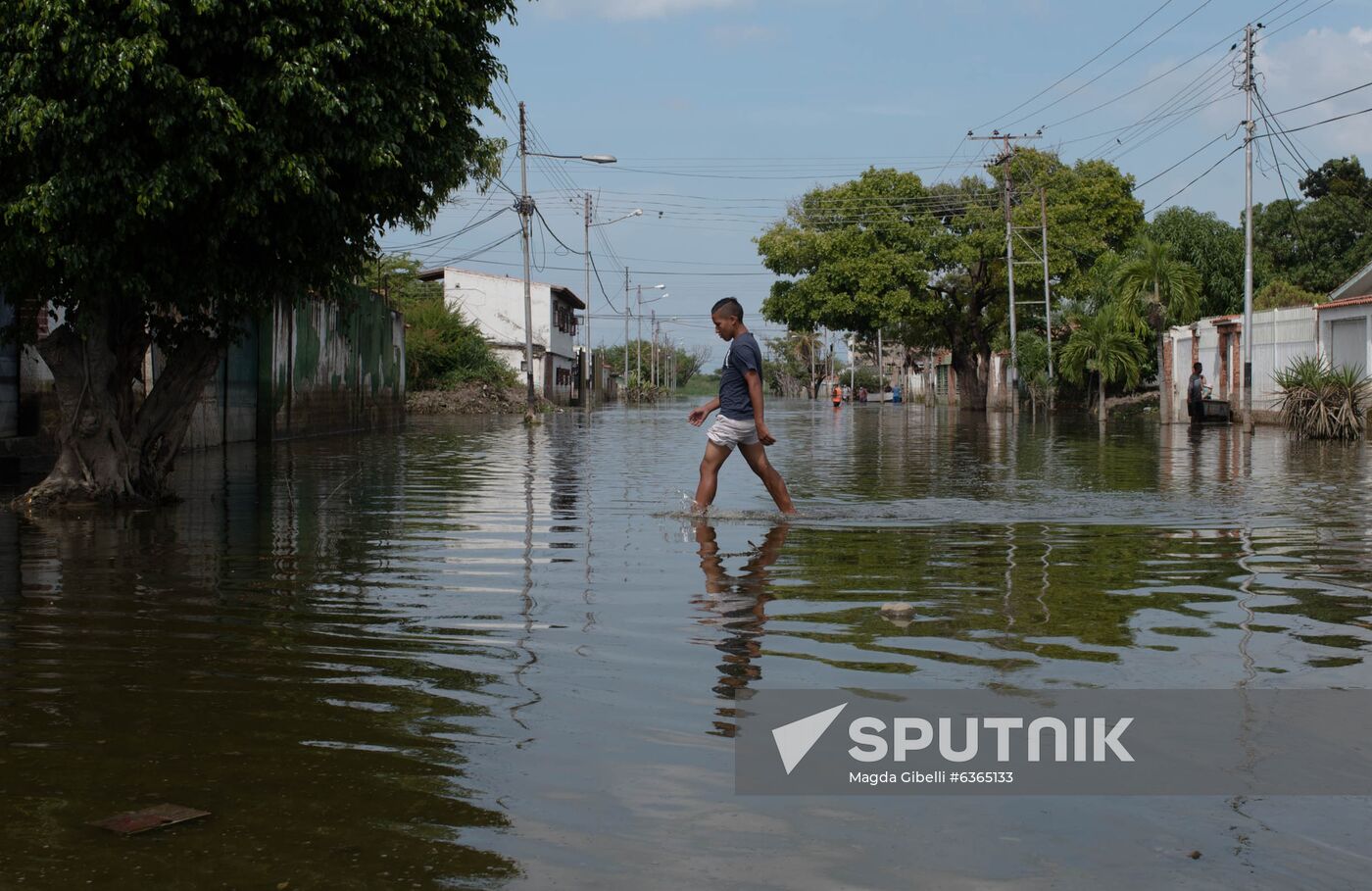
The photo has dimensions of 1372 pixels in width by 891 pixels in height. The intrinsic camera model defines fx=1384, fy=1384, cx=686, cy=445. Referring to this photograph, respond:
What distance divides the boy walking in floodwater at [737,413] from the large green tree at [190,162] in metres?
3.02

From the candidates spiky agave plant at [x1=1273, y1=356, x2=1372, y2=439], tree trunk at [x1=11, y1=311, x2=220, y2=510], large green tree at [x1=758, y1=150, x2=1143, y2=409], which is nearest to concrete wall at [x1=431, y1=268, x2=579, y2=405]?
large green tree at [x1=758, y1=150, x2=1143, y2=409]

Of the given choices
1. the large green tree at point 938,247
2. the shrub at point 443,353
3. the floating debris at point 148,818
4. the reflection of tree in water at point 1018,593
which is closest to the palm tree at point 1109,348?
the large green tree at point 938,247

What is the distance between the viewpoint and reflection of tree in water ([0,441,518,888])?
3473mm

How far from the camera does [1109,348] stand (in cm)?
4056

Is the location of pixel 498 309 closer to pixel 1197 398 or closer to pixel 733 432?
pixel 1197 398

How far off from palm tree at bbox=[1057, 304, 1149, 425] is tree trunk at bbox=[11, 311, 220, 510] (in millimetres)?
31296

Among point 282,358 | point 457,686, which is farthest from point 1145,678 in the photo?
point 282,358

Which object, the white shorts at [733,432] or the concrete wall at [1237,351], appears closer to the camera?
the white shorts at [733,432]

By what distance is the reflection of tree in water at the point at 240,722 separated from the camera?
3.47 meters

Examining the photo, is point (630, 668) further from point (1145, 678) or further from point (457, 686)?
point (1145, 678)

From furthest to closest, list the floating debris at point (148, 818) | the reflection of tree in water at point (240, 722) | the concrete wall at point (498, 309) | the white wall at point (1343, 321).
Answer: the concrete wall at point (498, 309)
the white wall at point (1343, 321)
the floating debris at point (148, 818)
the reflection of tree in water at point (240, 722)

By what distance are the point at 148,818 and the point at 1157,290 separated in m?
38.6

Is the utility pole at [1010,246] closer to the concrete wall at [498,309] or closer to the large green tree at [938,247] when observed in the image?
the large green tree at [938,247]

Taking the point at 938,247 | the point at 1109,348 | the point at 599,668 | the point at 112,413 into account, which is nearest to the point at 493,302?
the point at 938,247
